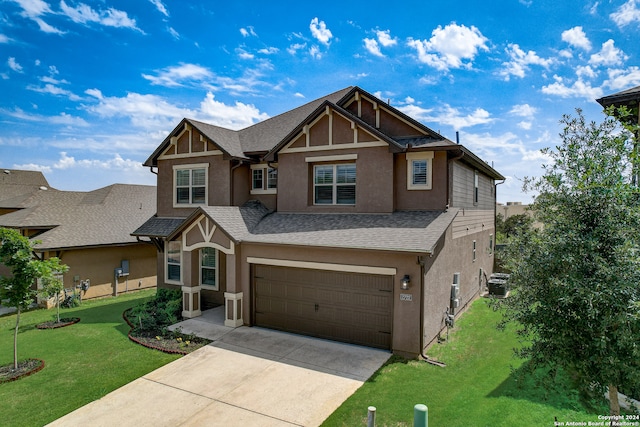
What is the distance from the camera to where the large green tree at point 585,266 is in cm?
413

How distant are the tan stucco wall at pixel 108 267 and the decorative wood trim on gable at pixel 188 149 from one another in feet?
20.8

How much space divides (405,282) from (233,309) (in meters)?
6.03

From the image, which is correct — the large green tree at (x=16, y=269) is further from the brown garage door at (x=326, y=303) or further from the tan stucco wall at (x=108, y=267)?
the tan stucco wall at (x=108, y=267)

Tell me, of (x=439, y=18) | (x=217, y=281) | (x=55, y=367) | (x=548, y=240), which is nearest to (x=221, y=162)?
(x=217, y=281)

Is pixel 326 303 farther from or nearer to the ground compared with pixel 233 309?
farther from the ground

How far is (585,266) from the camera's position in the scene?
14.6 feet

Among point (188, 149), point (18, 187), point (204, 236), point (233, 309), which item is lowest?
point (233, 309)

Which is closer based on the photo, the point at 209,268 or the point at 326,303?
the point at 326,303

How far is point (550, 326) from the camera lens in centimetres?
467

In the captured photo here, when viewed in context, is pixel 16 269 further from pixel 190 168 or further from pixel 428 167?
pixel 428 167

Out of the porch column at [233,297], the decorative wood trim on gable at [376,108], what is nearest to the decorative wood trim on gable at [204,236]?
the porch column at [233,297]

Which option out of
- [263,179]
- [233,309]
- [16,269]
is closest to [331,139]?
[263,179]

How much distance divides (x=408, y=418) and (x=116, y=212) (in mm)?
20968

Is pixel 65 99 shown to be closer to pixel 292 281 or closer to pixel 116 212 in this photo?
pixel 116 212
